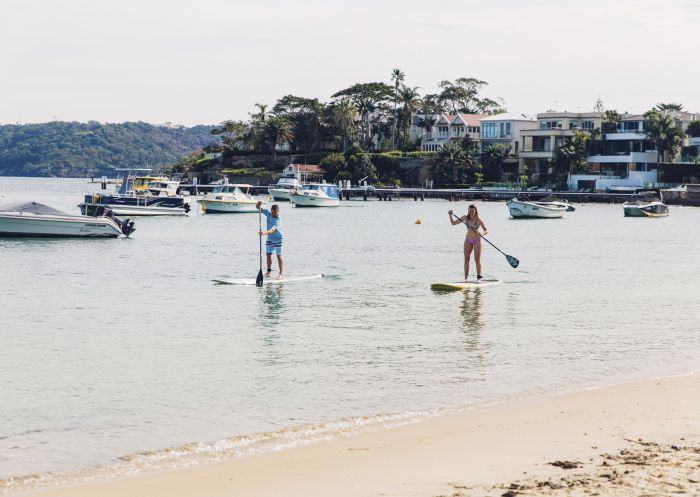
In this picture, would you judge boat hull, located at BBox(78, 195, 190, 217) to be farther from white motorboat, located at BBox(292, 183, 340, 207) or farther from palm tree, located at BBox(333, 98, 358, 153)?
palm tree, located at BBox(333, 98, 358, 153)

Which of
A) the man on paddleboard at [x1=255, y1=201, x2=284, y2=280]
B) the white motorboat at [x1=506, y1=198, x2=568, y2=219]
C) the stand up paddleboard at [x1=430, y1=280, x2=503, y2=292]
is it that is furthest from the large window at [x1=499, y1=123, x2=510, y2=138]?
the man on paddleboard at [x1=255, y1=201, x2=284, y2=280]

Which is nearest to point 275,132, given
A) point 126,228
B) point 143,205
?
point 143,205

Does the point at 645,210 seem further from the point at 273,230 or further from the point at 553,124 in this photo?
the point at 273,230

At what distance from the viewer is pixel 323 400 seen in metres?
12.9

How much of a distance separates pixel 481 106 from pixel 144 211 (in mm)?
113124

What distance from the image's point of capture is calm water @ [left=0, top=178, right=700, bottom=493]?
1138 centimetres

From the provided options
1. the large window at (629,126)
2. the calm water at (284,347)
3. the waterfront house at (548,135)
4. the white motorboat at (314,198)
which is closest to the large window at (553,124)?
the waterfront house at (548,135)

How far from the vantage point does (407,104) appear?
6329 inches

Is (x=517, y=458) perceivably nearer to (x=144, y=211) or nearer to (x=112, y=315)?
(x=112, y=315)

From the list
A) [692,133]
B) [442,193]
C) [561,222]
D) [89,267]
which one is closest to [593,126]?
[692,133]

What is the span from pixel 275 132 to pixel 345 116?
13619 mm

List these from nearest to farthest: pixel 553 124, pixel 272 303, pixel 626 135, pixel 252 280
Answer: pixel 272 303, pixel 252 280, pixel 626 135, pixel 553 124

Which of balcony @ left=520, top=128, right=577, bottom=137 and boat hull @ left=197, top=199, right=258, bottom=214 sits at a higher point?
balcony @ left=520, top=128, right=577, bottom=137

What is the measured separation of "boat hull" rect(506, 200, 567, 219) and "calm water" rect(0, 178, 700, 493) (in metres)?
45.1
